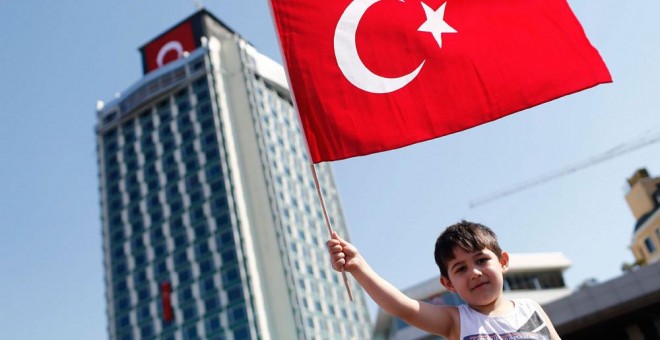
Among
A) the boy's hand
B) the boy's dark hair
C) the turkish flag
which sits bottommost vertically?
the boy's dark hair

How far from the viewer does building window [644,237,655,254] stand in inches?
1871

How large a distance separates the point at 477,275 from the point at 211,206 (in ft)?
225

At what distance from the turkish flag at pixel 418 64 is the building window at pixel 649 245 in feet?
153

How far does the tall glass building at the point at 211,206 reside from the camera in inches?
2603

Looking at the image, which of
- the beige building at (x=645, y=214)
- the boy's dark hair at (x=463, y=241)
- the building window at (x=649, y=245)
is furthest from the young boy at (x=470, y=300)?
the building window at (x=649, y=245)

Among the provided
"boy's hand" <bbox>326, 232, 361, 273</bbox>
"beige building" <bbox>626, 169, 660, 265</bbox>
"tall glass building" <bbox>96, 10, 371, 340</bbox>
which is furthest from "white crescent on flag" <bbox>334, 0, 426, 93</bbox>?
"tall glass building" <bbox>96, 10, 371, 340</bbox>

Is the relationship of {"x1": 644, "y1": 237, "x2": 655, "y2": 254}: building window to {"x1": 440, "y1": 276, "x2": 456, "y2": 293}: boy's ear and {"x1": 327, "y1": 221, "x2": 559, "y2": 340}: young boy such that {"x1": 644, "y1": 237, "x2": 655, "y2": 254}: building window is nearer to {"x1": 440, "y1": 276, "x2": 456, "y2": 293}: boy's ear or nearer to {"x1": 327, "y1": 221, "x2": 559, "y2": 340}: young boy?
{"x1": 440, "y1": 276, "x2": 456, "y2": 293}: boy's ear

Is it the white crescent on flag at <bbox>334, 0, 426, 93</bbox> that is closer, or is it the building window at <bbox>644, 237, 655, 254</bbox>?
Result: the white crescent on flag at <bbox>334, 0, 426, 93</bbox>

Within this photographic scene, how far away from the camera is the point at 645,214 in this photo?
49.5 meters

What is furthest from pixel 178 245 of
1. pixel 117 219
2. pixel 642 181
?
pixel 642 181

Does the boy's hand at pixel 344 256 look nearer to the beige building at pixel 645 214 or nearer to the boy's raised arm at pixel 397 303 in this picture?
the boy's raised arm at pixel 397 303

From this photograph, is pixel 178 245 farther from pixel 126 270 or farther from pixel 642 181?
pixel 642 181

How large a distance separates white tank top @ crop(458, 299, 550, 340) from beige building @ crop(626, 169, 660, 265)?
47294mm

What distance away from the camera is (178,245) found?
232 feet
